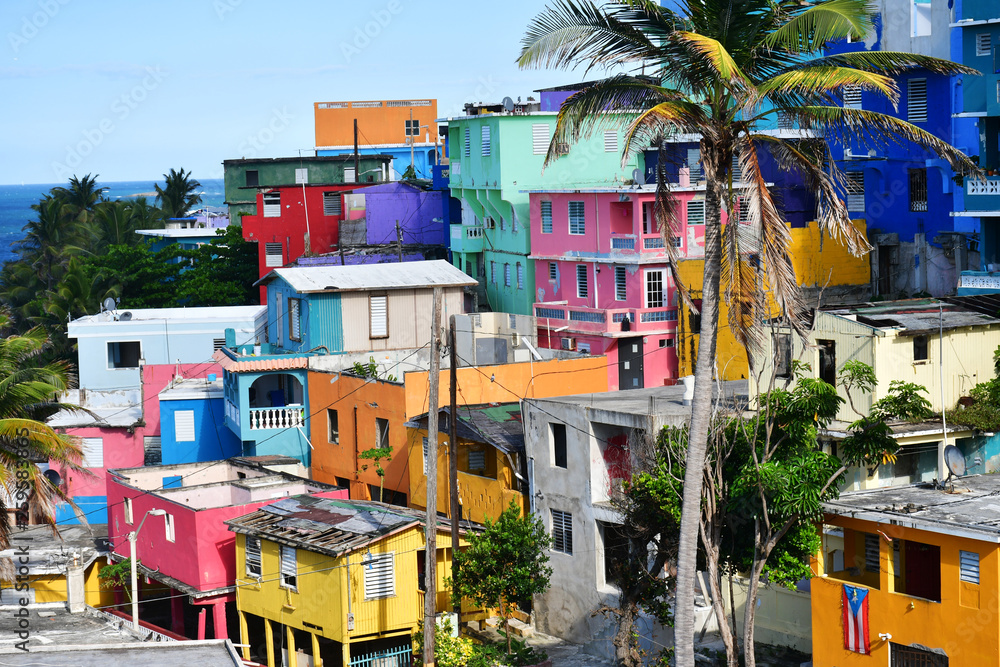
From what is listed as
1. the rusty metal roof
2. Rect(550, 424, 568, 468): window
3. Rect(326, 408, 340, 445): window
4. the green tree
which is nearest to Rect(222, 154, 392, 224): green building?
Rect(326, 408, 340, 445): window

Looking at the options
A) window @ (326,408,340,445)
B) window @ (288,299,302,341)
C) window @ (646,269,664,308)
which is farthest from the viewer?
window @ (646,269,664,308)

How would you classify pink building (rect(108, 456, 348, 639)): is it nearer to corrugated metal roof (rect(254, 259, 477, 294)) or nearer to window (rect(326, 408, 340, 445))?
window (rect(326, 408, 340, 445))

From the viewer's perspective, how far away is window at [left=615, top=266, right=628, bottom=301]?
5234 cm

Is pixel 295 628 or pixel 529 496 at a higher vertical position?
pixel 529 496

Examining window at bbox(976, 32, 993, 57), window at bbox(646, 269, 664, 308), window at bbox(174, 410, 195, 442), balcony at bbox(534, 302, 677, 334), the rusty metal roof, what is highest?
window at bbox(976, 32, 993, 57)

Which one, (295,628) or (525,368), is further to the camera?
(525,368)

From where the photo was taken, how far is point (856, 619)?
Result: 25.6 m

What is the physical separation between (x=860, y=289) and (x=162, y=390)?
26767mm

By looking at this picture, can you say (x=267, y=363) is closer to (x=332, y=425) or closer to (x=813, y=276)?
(x=332, y=425)

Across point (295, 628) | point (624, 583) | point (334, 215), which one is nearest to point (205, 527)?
point (295, 628)

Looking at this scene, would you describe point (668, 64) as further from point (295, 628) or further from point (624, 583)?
point (295, 628)

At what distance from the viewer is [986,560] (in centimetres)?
2306

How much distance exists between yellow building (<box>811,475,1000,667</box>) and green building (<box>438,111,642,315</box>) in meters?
31.6

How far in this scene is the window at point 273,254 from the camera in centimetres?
6531
